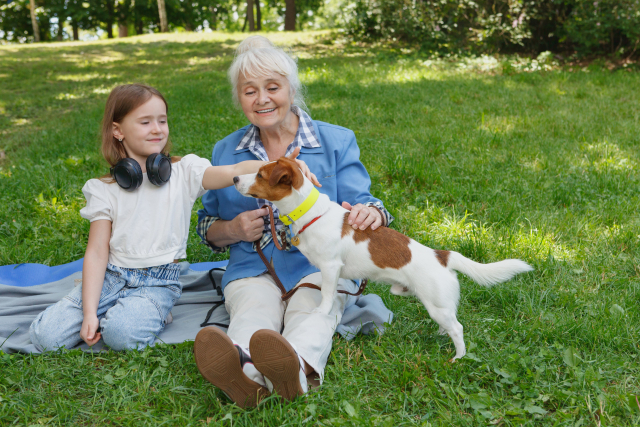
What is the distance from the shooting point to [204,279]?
12.5 ft

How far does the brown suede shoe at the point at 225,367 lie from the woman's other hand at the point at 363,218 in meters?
0.94

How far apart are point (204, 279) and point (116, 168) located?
4.16 feet

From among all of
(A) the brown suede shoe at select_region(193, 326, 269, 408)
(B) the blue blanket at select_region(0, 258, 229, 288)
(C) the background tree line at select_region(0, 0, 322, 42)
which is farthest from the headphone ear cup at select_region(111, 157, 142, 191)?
(C) the background tree line at select_region(0, 0, 322, 42)

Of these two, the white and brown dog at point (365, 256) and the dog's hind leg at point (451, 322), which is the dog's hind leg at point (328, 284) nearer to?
the white and brown dog at point (365, 256)

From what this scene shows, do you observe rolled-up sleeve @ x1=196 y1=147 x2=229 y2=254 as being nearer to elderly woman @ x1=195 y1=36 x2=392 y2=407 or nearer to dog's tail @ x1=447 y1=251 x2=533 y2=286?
elderly woman @ x1=195 y1=36 x2=392 y2=407

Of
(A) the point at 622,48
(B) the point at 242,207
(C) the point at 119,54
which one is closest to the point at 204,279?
(B) the point at 242,207

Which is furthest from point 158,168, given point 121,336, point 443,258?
point 443,258

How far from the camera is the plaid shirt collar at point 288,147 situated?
312 centimetres

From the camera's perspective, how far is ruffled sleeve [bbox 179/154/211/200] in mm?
3070

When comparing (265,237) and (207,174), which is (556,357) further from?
(207,174)

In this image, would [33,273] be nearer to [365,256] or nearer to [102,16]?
[365,256]

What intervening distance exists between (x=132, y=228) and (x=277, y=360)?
1.37 metres

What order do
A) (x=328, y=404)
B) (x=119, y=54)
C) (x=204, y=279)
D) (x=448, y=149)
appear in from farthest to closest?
(x=119, y=54) < (x=448, y=149) < (x=204, y=279) < (x=328, y=404)

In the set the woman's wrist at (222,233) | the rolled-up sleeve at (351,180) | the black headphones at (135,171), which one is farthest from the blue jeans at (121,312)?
the rolled-up sleeve at (351,180)
